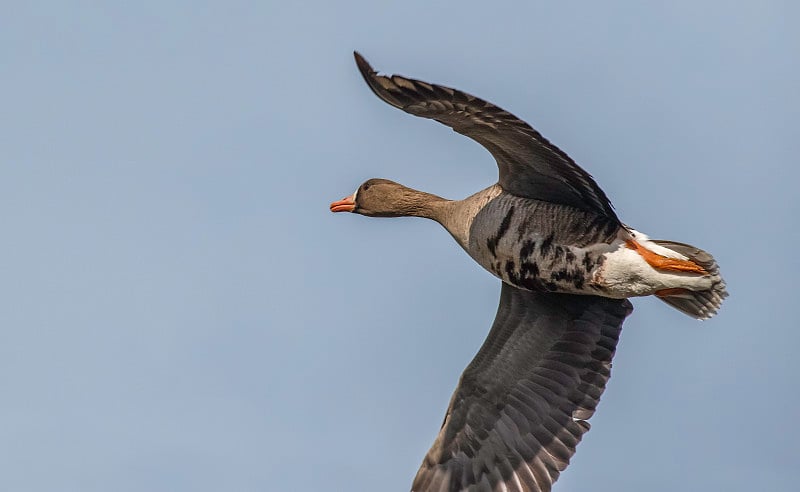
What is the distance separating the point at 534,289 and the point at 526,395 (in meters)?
1.61

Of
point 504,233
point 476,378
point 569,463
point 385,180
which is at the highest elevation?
point 385,180

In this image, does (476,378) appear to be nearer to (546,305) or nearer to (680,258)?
(546,305)

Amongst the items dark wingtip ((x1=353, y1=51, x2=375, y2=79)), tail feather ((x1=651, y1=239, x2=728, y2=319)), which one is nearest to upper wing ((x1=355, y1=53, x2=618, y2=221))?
dark wingtip ((x1=353, y1=51, x2=375, y2=79))

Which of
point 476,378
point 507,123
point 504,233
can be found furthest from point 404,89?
point 476,378

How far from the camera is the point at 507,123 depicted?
1109cm

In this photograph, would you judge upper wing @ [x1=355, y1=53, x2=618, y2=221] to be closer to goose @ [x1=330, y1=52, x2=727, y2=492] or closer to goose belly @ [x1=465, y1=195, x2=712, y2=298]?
goose @ [x1=330, y1=52, x2=727, y2=492]

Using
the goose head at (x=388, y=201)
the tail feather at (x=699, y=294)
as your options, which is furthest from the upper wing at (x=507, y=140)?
the goose head at (x=388, y=201)

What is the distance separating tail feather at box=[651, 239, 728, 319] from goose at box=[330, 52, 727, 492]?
1 cm

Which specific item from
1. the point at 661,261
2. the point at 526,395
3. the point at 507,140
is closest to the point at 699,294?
the point at 661,261

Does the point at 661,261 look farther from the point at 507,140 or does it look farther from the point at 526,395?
the point at 526,395

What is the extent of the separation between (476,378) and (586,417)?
124 centimetres

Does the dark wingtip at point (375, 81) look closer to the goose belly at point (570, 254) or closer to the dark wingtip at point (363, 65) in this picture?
the dark wingtip at point (363, 65)

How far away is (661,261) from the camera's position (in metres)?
12.1

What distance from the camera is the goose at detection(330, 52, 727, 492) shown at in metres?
12.1
